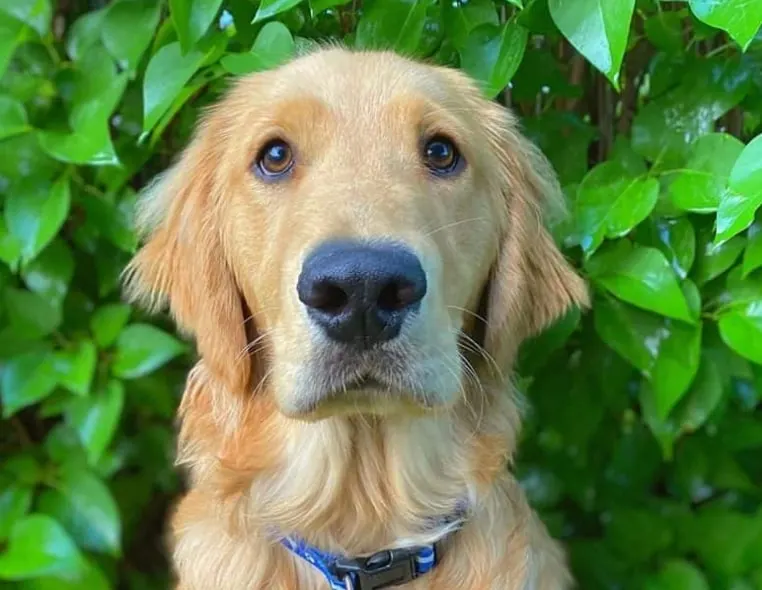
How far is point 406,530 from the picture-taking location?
1961 mm

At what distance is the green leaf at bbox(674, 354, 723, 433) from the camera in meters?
2.17

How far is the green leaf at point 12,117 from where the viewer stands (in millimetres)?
2084

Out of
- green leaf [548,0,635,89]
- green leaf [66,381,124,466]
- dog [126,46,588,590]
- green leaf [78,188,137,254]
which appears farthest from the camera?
green leaf [78,188,137,254]

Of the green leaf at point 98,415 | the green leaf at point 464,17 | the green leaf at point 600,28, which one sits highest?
the green leaf at point 600,28

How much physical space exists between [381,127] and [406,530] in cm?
84

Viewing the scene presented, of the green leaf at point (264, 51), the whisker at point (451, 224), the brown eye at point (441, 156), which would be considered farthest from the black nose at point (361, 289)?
the green leaf at point (264, 51)

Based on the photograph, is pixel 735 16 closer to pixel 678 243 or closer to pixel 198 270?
pixel 678 243

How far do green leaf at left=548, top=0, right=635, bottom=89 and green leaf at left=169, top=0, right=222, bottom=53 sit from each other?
67 cm

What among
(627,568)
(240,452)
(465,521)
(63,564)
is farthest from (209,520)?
(627,568)

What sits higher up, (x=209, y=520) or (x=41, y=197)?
(x=41, y=197)

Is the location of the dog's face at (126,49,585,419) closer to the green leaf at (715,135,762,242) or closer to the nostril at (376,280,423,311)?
the nostril at (376,280,423,311)

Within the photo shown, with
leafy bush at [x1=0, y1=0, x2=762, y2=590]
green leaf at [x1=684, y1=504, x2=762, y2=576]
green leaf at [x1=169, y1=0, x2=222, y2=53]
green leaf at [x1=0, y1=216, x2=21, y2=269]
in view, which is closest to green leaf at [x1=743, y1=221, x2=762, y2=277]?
leafy bush at [x1=0, y1=0, x2=762, y2=590]

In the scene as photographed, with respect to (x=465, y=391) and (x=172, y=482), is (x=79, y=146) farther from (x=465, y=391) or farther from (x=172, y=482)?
(x=172, y=482)

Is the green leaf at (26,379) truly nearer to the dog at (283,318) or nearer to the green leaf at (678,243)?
the dog at (283,318)
